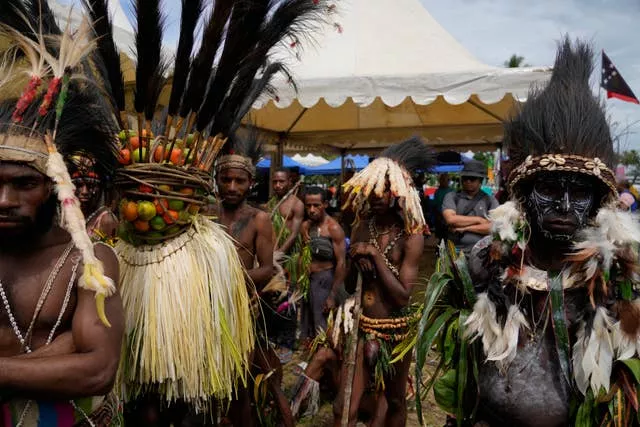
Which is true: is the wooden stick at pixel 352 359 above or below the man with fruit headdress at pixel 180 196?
below

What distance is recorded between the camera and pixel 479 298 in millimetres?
2176

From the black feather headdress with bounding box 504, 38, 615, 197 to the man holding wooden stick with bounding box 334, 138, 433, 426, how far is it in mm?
1424

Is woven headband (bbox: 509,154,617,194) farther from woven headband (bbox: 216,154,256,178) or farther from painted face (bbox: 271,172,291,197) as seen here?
painted face (bbox: 271,172,291,197)

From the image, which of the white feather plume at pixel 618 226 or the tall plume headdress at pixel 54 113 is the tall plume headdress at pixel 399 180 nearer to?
the white feather plume at pixel 618 226

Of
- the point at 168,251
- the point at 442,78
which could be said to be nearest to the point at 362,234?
the point at 168,251

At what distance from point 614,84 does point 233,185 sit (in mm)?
5571

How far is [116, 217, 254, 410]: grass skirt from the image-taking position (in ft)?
8.02

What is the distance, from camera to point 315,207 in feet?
19.4

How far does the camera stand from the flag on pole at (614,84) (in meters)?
6.96

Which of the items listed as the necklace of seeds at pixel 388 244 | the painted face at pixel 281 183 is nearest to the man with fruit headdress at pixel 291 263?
the painted face at pixel 281 183

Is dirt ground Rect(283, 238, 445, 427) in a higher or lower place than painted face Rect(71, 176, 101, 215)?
lower

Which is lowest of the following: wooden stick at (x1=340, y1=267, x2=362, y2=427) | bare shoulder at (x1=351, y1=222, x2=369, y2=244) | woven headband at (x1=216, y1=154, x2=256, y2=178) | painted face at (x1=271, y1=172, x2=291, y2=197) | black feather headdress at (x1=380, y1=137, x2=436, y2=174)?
wooden stick at (x1=340, y1=267, x2=362, y2=427)

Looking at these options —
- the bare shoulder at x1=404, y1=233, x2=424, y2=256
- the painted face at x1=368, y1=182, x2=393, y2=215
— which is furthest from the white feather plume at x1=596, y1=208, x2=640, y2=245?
the painted face at x1=368, y1=182, x2=393, y2=215

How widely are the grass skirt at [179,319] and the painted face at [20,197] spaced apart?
0.82 metres
